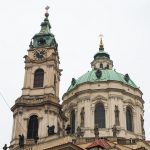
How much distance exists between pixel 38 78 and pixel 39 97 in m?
3.75

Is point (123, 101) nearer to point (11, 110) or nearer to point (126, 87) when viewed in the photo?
point (126, 87)

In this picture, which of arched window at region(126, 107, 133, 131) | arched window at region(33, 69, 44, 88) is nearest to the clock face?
arched window at region(33, 69, 44, 88)

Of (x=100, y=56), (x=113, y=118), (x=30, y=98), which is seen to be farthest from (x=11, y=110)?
(x=100, y=56)

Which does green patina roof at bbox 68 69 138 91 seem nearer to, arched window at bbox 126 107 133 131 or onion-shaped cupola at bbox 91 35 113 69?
onion-shaped cupola at bbox 91 35 113 69

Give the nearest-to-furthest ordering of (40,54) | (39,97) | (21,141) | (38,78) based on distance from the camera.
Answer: (21,141) → (39,97) → (38,78) → (40,54)

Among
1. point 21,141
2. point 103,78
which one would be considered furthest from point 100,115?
point 21,141

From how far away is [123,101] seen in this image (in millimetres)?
58719

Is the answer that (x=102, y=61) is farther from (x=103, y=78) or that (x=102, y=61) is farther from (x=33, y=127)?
(x=33, y=127)

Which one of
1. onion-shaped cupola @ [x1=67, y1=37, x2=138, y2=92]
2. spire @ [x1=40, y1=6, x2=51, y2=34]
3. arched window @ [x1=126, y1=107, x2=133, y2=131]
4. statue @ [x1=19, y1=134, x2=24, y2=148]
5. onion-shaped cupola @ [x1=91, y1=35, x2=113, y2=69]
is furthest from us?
onion-shaped cupola @ [x1=91, y1=35, x2=113, y2=69]

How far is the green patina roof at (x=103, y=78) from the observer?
198ft

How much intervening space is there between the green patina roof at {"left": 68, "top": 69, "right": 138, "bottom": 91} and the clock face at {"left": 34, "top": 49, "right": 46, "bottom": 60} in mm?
6374

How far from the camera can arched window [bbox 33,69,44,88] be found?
2260 inches

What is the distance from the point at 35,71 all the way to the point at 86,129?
1021 cm

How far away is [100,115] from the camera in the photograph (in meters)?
57.7
